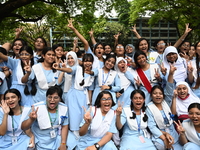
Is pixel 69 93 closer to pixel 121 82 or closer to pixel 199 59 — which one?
pixel 121 82

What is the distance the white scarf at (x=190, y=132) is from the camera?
3244mm

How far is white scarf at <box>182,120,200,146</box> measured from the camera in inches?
128

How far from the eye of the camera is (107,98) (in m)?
3.40

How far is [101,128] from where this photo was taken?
3389 mm

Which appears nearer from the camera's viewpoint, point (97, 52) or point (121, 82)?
point (121, 82)

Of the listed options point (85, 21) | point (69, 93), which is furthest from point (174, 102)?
point (85, 21)

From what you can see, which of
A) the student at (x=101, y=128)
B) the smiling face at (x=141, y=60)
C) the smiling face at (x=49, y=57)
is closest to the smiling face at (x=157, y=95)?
the smiling face at (x=141, y=60)

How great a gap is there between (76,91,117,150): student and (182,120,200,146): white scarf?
1.28 meters

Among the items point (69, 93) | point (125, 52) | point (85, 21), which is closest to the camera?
point (69, 93)

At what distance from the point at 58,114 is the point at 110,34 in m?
27.8

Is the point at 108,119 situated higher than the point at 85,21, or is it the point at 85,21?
the point at 85,21

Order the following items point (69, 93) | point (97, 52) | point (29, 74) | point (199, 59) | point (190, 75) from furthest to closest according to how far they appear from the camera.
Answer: point (97, 52) < point (199, 59) < point (190, 75) < point (69, 93) < point (29, 74)

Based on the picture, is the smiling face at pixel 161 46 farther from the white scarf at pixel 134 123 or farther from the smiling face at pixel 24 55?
the smiling face at pixel 24 55

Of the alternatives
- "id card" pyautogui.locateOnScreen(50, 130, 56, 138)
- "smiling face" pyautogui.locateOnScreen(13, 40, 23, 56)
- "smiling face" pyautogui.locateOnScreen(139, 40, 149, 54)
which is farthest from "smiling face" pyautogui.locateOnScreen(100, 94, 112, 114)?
"smiling face" pyautogui.locateOnScreen(13, 40, 23, 56)
